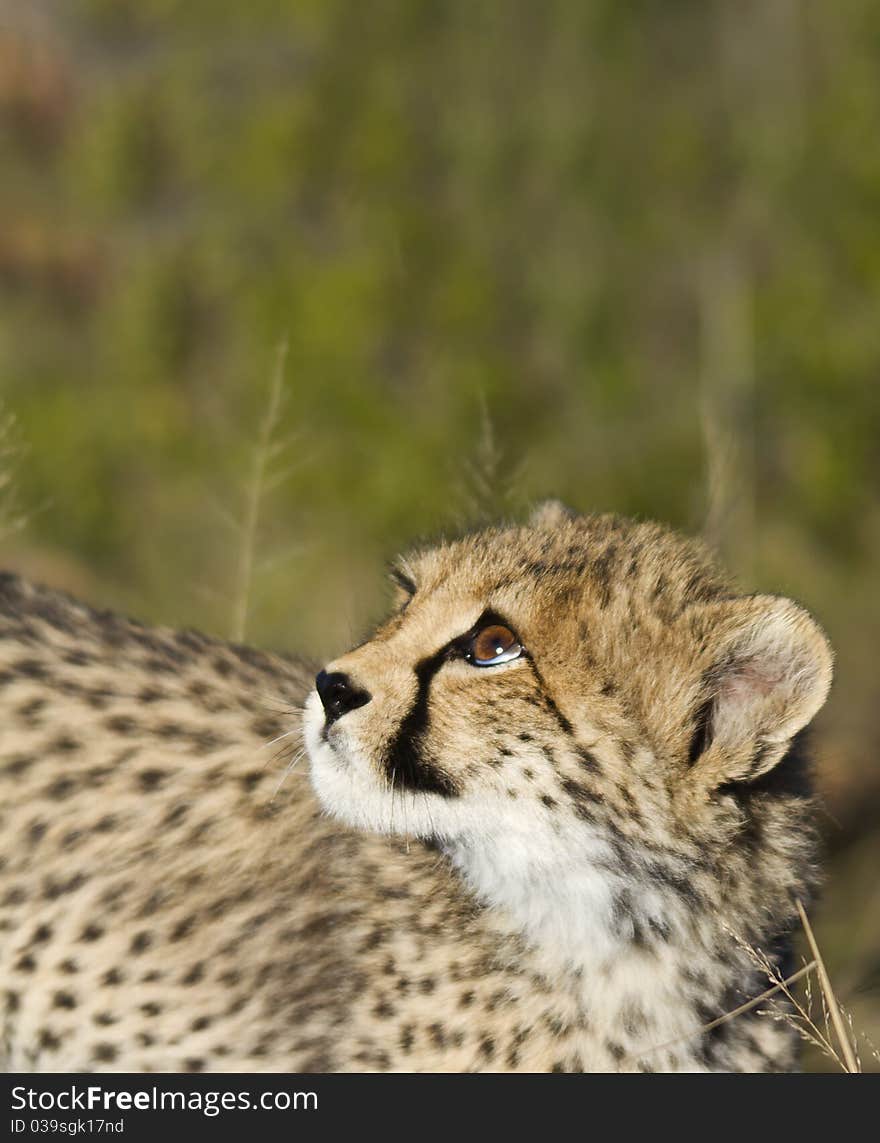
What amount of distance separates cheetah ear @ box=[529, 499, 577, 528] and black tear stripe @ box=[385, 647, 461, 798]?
0.56 meters

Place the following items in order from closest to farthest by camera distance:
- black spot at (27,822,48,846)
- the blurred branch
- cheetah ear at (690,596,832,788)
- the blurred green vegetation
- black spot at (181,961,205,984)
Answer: cheetah ear at (690,596,832,788) < black spot at (181,961,205,984) < black spot at (27,822,48,846) < the blurred branch < the blurred green vegetation

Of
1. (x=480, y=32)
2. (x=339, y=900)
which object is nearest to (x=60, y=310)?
(x=480, y=32)

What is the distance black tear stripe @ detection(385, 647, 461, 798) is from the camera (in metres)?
2.40

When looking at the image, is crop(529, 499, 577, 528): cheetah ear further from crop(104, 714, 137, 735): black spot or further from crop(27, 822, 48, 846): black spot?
crop(27, 822, 48, 846): black spot

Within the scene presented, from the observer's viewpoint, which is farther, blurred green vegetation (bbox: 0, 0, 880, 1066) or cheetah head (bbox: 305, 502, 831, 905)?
blurred green vegetation (bbox: 0, 0, 880, 1066)

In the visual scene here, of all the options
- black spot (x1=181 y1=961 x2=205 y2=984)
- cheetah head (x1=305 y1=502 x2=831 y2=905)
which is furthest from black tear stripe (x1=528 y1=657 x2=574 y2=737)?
black spot (x1=181 y1=961 x2=205 y2=984)

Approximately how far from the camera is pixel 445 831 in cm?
244

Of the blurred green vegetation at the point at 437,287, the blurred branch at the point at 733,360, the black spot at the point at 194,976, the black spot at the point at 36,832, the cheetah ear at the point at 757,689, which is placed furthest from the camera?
the blurred green vegetation at the point at 437,287

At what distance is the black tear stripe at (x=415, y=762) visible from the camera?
2.40 metres

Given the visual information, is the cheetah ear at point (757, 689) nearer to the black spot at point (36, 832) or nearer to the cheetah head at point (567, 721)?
the cheetah head at point (567, 721)

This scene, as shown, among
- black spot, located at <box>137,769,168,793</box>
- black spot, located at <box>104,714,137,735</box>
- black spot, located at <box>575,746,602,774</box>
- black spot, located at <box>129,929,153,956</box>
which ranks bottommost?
black spot, located at <box>575,746,602,774</box>

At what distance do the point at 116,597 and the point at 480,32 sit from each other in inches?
148

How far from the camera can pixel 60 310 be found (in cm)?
957

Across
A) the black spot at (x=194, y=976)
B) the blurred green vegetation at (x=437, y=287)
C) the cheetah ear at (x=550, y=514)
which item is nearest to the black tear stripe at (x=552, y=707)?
the cheetah ear at (x=550, y=514)
